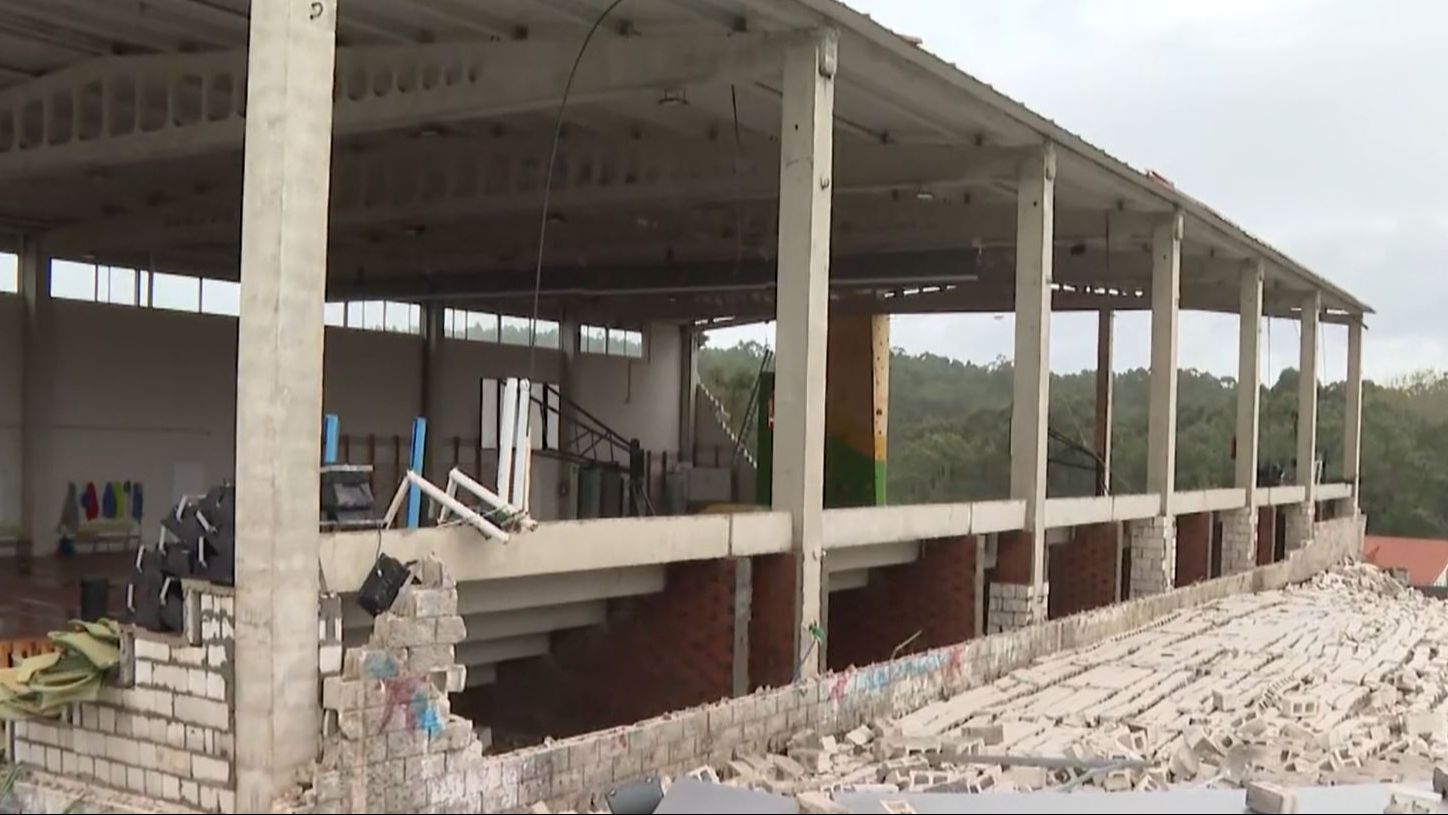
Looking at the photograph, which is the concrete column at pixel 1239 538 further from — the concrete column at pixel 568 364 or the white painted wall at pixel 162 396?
the concrete column at pixel 568 364

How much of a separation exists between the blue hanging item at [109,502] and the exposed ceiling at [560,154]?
4.54 metres

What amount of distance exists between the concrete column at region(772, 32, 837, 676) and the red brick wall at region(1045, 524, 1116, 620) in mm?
10595

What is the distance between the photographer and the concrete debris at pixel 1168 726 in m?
11.3

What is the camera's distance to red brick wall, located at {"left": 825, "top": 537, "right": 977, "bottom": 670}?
17.8m

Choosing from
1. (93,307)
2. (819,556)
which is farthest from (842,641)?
(93,307)

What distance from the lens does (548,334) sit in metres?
39.4

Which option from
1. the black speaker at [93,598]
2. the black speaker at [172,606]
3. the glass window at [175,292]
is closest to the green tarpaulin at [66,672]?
the black speaker at [172,606]

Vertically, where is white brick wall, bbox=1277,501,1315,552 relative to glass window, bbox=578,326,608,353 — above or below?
below

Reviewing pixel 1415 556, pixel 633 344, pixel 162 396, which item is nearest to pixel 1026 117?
pixel 162 396

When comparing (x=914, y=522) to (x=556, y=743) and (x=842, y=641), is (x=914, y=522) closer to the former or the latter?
(x=842, y=641)

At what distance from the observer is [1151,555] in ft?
77.9

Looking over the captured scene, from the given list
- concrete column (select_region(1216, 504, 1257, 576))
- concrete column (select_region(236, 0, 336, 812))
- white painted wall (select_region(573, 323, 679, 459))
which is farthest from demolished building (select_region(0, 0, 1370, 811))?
white painted wall (select_region(573, 323, 679, 459))

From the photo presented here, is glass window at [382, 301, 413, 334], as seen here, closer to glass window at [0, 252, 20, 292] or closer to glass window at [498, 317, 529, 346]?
glass window at [498, 317, 529, 346]

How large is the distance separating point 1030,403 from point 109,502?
17.1 metres
